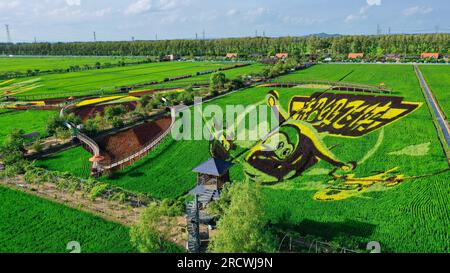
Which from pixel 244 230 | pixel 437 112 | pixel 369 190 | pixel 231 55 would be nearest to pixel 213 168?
pixel 244 230

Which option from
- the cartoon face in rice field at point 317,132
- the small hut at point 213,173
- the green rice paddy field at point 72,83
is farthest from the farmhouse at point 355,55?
the small hut at point 213,173

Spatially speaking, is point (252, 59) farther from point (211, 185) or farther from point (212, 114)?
point (211, 185)

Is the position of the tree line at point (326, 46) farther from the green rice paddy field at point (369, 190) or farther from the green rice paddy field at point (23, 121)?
the green rice paddy field at point (369, 190)

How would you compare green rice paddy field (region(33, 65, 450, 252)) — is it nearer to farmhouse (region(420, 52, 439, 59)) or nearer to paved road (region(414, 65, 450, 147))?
paved road (region(414, 65, 450, 147))

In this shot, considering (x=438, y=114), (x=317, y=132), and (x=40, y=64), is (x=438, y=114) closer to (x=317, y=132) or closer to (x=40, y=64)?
(x=317, y=132)

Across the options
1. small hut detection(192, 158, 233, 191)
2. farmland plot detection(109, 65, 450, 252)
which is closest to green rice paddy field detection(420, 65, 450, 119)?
farmland plot detection(109, 65, 450, 252)
